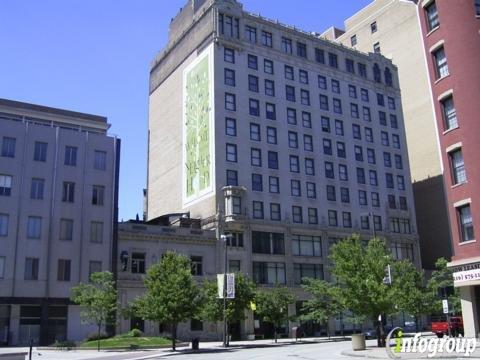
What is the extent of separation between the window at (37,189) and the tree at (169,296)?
17.7 m

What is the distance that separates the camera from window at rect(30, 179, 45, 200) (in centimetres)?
5741

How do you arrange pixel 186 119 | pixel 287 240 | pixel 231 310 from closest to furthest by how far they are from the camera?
pixel 231 310 → pixel 287 240 → pixel 186 119

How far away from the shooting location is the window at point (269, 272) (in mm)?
70062

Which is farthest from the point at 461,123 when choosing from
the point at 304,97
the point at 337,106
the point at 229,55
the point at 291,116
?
the point at 337,106

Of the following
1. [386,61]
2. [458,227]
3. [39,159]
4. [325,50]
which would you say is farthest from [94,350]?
[386,61]

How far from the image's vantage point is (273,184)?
75062mm

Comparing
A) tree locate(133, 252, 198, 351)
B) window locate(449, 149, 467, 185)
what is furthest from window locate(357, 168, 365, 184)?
window locate(449, 149, 467, 185)

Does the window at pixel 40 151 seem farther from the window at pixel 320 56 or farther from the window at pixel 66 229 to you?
the window at pixel 320 56

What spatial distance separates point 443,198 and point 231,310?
53029 mm

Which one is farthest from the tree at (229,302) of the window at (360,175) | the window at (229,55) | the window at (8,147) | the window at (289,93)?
the window at (360,175)

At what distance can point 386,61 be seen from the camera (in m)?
95.3

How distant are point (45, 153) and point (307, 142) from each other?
120 ft

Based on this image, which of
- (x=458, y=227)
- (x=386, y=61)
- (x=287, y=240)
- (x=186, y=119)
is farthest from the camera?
(x=386, y=61)

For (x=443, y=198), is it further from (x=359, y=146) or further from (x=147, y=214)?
(x=147, y=214)
